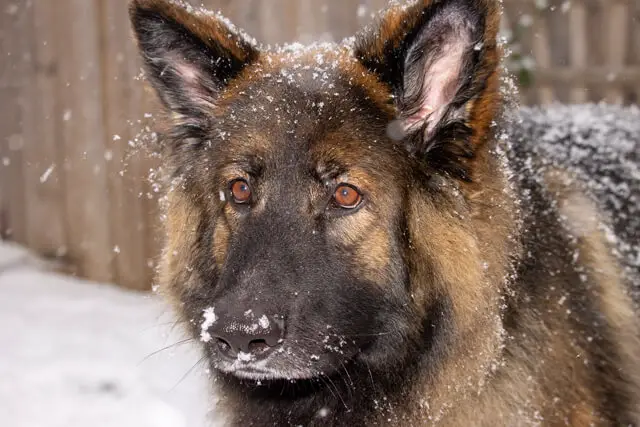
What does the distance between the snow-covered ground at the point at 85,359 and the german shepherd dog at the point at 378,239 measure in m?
0.86

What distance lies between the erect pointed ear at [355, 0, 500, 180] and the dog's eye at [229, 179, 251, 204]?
0.57m

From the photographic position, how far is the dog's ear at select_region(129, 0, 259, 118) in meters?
2.91

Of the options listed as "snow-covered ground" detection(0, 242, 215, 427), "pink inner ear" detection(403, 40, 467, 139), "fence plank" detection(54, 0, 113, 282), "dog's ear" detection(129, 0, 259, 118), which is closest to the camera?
"pink inner ear" detection(403, 40, 467, 139)

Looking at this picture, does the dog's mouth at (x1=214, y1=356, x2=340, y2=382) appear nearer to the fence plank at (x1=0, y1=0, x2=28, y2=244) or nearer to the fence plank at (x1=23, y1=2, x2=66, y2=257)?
the fence plank at (x1=23, y1=2, x2=66, y2=257)

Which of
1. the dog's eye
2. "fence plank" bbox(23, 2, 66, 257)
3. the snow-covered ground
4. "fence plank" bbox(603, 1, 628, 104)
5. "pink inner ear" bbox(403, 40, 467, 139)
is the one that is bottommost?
the snow-covered ground

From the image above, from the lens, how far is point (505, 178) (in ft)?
9.30

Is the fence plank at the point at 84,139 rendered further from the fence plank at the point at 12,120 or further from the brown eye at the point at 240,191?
the brown eye at the point at 240,191

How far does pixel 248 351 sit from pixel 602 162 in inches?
87.2

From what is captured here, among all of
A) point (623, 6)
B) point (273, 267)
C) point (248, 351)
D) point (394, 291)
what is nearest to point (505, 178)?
point (394, 291)

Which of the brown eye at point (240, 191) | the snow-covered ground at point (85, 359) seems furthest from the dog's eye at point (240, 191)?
the snow-covered ground at point (85, 359)

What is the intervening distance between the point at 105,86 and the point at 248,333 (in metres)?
4.65

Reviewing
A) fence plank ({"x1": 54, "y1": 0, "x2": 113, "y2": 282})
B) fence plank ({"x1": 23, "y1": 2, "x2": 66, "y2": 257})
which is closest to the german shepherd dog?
fence plank ({"x1": 54, "y1": 0, "x2": 113, "y2": 282})

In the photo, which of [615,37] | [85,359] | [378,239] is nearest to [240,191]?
[378,239]

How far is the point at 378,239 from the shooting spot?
2.70m
